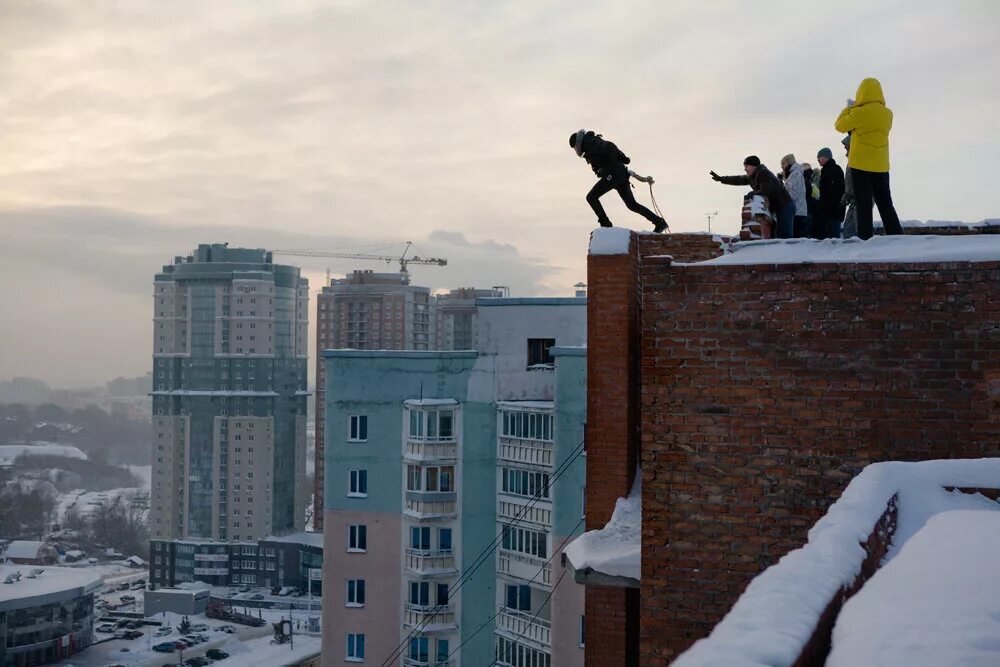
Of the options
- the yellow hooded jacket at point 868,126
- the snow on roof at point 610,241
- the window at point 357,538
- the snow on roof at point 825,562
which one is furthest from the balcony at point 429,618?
the snow on roof at point 825,562

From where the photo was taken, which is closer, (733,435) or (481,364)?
(733,435)

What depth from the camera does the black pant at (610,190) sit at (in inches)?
387

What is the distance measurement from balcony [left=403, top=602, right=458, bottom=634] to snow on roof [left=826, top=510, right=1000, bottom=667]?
29656mm

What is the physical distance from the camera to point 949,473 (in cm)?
531

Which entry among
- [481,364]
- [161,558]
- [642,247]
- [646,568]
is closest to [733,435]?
[646,568]

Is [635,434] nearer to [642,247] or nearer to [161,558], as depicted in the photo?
[642,247]

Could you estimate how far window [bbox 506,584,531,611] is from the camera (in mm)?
29203

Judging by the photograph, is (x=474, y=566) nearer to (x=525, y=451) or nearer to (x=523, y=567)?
(x=523, y=567)

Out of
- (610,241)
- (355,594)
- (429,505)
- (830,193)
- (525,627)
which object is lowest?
(525,627)

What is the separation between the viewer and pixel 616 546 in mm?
7840

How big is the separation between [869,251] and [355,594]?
27.5 meters

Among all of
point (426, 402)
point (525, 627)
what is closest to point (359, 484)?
point (426, 402)

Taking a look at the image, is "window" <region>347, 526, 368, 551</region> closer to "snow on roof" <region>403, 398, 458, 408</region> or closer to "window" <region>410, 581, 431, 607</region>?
"window" <region>410, 581, 431, 607</region>

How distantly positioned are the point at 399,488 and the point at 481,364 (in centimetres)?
514
